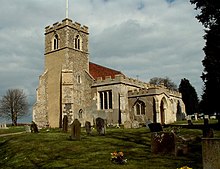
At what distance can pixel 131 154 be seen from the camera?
10539 mm

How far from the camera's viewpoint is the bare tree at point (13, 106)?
5578cm

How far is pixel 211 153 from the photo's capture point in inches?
219

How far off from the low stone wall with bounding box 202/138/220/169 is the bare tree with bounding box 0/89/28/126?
53804mm

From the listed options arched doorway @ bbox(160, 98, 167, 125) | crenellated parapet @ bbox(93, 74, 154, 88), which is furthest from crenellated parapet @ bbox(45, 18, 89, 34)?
arched doorway @ bbox(160, 98, 167, 125)

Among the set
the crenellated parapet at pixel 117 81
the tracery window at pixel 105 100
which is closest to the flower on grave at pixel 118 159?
the crenellated parapet at pixel 117 81

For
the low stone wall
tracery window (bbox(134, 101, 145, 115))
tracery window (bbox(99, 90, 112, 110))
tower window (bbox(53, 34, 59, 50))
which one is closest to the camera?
the low stone wall

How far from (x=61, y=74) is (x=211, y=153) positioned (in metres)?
29.5

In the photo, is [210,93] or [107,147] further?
[210,93]

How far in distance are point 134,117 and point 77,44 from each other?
12.0m

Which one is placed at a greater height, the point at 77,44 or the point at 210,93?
the point at 77,44

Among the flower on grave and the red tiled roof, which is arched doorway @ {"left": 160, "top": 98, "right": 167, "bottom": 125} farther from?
the flower on grave

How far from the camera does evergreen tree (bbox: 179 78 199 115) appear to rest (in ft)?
197

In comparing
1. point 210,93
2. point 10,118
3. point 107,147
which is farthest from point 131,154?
point 10,118

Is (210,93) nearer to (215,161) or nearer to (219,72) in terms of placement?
(219,72)
